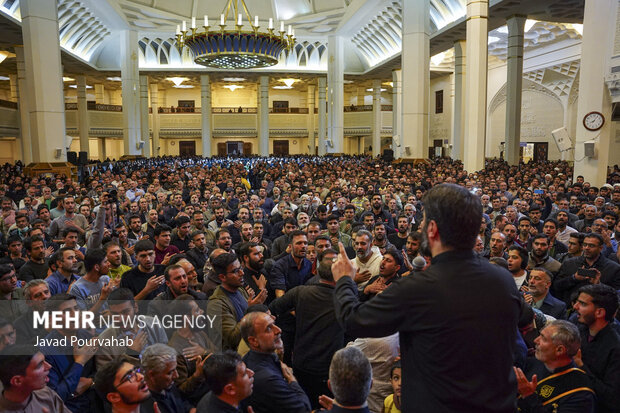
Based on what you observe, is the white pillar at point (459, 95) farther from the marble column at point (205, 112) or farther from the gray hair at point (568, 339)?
the gray hair at point (568, 339)

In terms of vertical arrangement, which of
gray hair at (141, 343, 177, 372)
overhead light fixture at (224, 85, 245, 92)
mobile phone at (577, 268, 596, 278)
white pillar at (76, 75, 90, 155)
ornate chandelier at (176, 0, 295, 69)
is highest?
overhead light fixture at (224, 85, 245, 92)

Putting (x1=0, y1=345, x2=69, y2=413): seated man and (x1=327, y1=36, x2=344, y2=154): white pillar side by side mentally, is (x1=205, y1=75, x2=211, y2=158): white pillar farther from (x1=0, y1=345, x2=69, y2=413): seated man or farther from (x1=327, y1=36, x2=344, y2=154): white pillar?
(x1=0, y1=345, x2=69, y2=413): seated man

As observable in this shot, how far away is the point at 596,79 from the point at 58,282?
12.2 metres

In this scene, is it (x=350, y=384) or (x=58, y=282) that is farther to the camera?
(x=58, y=282)

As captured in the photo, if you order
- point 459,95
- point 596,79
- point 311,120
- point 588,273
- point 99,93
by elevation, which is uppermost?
point 99,93

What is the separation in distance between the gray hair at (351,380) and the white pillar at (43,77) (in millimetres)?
14924

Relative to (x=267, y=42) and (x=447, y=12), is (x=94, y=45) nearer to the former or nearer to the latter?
(x=267, y=42)

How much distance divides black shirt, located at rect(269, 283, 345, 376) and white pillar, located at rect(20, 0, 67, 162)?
543 inches

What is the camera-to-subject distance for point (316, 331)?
10.6 ft

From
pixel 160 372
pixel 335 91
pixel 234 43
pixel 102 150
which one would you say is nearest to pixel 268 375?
pixel 160 372

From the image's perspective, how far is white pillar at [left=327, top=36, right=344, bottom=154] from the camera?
28062mm

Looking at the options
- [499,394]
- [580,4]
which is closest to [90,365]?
[499,394]

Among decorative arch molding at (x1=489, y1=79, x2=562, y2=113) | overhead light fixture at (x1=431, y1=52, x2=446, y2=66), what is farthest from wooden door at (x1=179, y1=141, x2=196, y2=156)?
decorative arch molding at (x1=489, y1=79, x2=562, y2=113)

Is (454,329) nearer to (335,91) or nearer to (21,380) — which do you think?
(21,380)
